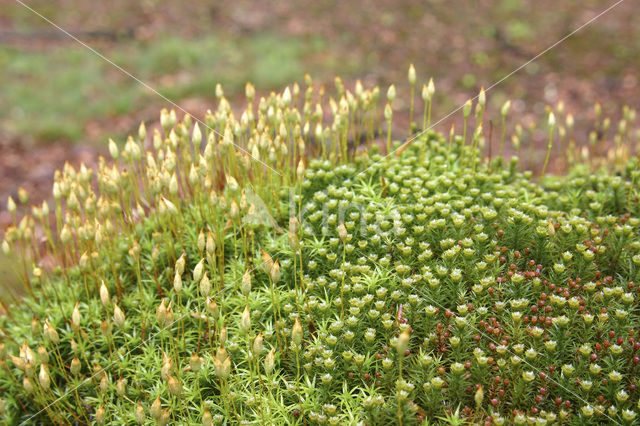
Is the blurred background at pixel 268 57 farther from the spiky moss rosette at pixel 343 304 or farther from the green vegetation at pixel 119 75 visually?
the spiky moss rosette at pixel 343 304

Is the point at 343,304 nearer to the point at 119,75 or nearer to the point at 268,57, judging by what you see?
the point at 268,57

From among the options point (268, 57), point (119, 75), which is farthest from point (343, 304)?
point (119, 75)

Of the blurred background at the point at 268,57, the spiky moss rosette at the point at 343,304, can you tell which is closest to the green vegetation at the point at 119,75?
the blurred background at the point at 268,57

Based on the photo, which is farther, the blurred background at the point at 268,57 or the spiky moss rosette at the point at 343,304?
the blurred background at the point at 268,57

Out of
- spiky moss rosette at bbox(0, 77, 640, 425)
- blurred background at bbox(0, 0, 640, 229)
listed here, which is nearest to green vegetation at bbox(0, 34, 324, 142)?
blurred background at bbox(0, 0, 640, 229)

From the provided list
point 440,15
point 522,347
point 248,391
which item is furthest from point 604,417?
point 440,15

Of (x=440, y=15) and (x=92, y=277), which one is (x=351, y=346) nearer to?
(x=92, y=277)
